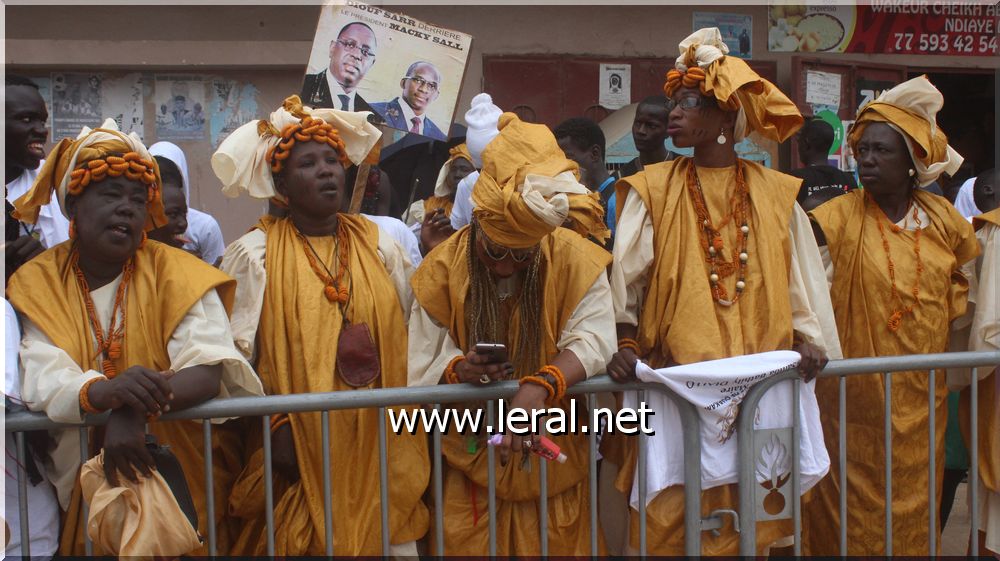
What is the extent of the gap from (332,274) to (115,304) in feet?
2.55

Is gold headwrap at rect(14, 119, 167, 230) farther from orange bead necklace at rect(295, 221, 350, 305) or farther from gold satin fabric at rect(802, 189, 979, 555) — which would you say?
gold satin fabric at rect(802, 189, 979, 555)

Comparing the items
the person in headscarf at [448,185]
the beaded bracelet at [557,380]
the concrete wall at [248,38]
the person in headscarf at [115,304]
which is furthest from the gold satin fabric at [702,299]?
the concrete wall at [248,38]

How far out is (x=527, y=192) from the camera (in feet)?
11.3

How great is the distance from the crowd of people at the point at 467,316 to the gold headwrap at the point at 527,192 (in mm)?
10

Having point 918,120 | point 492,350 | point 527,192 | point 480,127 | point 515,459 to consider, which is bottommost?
point 515,459

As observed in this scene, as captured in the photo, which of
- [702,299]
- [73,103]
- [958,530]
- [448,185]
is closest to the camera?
[702,299]

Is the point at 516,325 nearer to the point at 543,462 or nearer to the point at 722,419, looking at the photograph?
the point at 543,462

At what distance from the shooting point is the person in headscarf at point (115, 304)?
11.5 ft

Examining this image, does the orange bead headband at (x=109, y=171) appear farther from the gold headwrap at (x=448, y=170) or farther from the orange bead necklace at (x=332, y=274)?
the gold headwrap at (x=448, y=170)

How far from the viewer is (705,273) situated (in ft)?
13.3

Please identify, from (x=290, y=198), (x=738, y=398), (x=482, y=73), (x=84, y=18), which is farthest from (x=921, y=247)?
(x=84, y=18)

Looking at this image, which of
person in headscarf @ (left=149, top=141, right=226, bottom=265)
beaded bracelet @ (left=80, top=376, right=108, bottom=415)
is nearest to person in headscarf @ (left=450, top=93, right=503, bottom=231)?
person in headscarf @ (left=149, top=141, right=226, bottom=265)

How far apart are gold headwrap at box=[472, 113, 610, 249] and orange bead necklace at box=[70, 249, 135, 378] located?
1.22 meters

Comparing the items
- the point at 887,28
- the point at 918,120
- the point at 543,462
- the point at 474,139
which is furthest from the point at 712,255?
the point at 887,28
